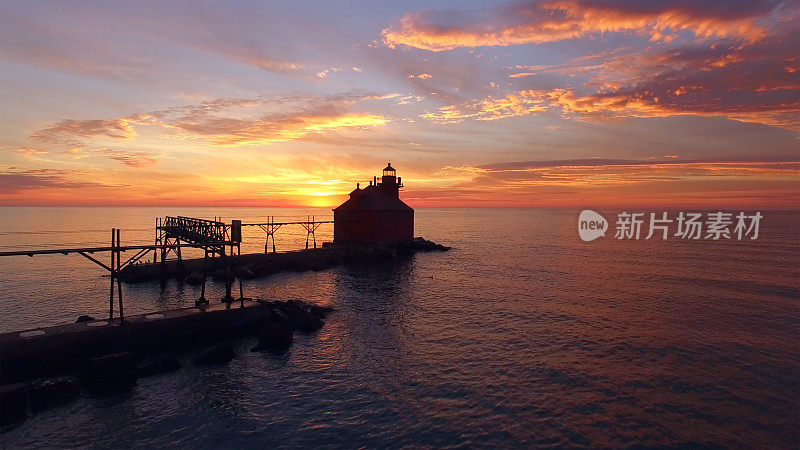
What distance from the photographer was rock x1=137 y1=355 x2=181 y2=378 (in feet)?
57.5

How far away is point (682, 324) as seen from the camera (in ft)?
85.0

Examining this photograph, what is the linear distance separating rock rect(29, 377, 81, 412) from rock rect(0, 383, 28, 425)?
0.58 metres

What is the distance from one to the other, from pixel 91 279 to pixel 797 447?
5189 centimetres

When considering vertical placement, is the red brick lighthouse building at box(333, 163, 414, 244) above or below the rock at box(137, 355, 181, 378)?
above

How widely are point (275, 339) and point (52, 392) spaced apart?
28.9 feet

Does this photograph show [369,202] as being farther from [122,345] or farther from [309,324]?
[122,345]

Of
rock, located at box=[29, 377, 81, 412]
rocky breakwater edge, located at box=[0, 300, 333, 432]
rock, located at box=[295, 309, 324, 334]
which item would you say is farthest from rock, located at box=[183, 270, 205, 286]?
rock, located at box=[29, 377, 81, 412]

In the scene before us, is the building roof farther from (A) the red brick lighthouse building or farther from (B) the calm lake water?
(B) the calm lake water

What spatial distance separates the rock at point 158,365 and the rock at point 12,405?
12.6ft

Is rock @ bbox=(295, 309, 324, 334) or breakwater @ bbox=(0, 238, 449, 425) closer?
breakwater @ bbox=(0, 238, 449, 425)

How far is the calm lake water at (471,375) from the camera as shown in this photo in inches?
527

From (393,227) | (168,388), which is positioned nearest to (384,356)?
(168,388)

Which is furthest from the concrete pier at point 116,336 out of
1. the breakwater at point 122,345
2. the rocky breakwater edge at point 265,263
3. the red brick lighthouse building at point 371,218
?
the red brick lighthouse building at point 371,218

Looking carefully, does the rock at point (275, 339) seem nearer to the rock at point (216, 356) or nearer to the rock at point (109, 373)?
the rock at point (216, 356)
